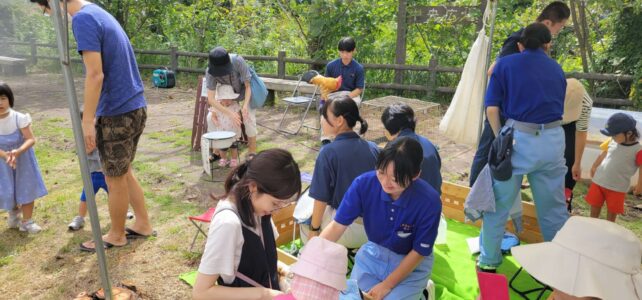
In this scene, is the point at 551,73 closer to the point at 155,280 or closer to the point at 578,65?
the point at 155,280

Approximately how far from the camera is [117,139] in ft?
10.8

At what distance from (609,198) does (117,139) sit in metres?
3.87

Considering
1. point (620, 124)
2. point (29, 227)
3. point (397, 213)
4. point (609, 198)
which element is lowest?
point (29, 227)

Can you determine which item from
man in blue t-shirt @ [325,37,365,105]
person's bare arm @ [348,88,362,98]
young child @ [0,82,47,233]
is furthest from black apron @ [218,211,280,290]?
man in blue t-shirt @ [325,37,365,105]

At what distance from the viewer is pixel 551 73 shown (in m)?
3.04

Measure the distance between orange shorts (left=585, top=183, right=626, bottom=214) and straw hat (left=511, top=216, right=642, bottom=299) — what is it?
2480 mm

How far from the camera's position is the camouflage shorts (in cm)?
325

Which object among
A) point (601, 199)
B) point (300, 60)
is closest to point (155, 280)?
point (601, 199)

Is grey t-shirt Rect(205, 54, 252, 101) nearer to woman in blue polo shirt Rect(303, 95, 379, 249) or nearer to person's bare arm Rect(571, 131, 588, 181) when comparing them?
woman in blue polo shirt Rect(303, 95, 379, 249)

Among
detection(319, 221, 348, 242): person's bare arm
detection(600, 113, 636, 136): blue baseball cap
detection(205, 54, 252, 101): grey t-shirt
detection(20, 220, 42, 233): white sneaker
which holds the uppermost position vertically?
detection(205, 54, 252, 101): grey t-shirt

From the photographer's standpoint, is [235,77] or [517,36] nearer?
[517,36]

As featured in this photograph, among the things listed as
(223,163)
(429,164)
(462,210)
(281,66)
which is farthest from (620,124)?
(281,66)

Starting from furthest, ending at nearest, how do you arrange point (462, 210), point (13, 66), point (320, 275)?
point (13, 66)
point (462, 210)
point (320, 275)

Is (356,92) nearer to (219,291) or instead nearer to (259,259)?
(259,259)
